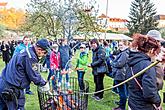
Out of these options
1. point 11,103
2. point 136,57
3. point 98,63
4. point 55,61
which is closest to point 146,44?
point 136,57

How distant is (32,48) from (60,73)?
5.23m

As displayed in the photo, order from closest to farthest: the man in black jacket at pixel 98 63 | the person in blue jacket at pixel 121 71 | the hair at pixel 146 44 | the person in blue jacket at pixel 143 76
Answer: the person in blue jacket at pixel 143 76
the hair at pixel 146 44
the person in blue jacket at pixel 121 71
the man in black jacket at pixel 98 63

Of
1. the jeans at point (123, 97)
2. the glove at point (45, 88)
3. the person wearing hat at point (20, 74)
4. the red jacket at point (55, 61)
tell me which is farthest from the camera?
the red jacket at point (55, 61)

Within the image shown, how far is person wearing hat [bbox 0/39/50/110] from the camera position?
439 cm

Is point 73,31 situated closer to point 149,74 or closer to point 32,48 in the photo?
point 32,48

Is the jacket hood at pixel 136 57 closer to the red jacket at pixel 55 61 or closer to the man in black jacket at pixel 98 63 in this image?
the man in black jacket at pixel 98 63

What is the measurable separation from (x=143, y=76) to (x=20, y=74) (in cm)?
193

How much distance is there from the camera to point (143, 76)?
3.30m

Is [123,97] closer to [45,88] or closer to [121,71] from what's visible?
[121,71]

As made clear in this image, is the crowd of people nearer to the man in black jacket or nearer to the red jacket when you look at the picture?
the man in black jacket

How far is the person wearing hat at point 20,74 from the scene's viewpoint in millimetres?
4395

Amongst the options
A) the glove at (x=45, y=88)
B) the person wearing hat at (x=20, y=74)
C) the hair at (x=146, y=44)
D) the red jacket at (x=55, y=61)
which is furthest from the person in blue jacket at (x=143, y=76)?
the red jacket at (x=55, y=61)

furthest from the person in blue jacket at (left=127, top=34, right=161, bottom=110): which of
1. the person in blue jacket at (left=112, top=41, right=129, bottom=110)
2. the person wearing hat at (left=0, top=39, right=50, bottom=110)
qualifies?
the person in blue jacket at (left=112, top=41, right=129, bottom=110)

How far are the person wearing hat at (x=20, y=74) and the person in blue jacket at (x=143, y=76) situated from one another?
1486 millimetres
